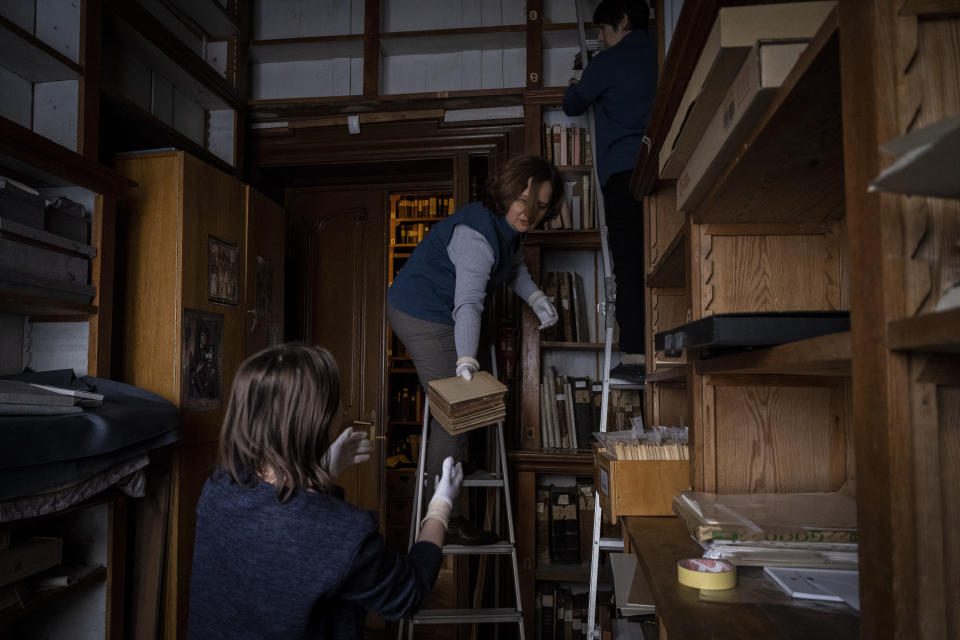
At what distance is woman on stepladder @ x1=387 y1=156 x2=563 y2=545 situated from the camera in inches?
95.5

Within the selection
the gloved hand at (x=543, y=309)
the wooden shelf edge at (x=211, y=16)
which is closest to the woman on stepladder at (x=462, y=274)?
the gloved hand at (x=543, y=309)

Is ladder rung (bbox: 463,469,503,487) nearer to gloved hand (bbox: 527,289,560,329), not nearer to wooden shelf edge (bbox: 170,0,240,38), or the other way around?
gloved hand (bbox: 527,289,560,329)

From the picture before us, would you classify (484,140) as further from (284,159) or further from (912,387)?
(912,387)

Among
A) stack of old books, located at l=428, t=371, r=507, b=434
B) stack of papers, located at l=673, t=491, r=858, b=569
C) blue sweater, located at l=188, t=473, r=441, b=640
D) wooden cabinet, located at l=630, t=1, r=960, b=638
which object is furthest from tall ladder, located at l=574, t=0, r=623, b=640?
stack of papers, located at l=673, t=491, r=858, b=569

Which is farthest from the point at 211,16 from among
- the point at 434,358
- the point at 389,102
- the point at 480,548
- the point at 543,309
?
the point at 480,548

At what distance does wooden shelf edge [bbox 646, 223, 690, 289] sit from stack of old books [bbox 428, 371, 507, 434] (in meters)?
0.60

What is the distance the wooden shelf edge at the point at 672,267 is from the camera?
4.88ft

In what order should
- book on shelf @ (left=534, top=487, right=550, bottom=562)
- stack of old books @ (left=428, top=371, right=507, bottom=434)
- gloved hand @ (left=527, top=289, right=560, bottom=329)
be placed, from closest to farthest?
1. stack of old books @ (left=428, top=371, right=507, bottom=434)
2. gloved hand @ (left=527, top=289, right=560, bottom=329)
3. book on shelf @ (left=534, top=487, right=550, bottom=562)

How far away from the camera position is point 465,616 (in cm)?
256

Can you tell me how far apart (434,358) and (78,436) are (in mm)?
1249

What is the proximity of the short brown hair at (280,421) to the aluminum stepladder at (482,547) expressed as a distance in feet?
3.50

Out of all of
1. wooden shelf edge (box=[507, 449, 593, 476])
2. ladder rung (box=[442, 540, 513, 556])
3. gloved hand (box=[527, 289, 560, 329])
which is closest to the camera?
ladder rung (box=[442, 540, 513, 556])

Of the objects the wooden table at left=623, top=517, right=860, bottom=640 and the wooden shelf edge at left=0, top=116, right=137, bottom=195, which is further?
→ the wooden shelf edge at left=0, top=116, right=137, bottom=195

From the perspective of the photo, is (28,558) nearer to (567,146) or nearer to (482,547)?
(482,547)
